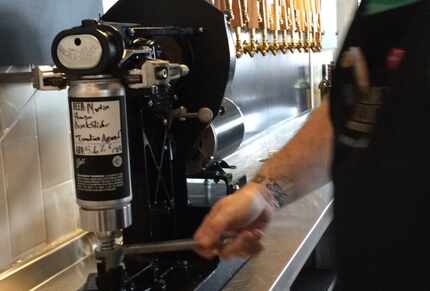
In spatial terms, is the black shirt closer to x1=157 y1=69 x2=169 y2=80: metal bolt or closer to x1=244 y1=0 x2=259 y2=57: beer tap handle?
x1=157 y1=69 x2=169 y2=80: metal bolt

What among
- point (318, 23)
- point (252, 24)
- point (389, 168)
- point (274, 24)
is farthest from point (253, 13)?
point (389, 168)

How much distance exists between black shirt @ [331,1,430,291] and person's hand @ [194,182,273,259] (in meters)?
0.15

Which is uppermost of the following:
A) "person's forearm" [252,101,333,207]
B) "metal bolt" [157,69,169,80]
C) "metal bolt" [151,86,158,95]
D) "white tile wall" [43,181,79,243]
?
"metal bolt" [157,69,169,80]

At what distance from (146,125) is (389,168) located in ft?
1.38

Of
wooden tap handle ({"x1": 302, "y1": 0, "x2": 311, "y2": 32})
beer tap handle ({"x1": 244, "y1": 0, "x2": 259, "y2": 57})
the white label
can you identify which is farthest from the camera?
wooden tap handle ({"x1": 302, "y1": 0, "x2": 311, "y2": 32})

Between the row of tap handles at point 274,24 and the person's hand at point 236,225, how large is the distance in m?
0.80

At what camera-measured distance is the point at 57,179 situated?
1120 millimetres

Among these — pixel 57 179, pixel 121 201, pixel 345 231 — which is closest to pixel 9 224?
pixel 57 179

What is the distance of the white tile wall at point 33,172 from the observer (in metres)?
0.99

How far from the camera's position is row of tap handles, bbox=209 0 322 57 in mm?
1954

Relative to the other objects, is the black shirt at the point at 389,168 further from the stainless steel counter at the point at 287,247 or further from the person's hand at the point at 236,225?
the stainless steel counter at the point at 287,247

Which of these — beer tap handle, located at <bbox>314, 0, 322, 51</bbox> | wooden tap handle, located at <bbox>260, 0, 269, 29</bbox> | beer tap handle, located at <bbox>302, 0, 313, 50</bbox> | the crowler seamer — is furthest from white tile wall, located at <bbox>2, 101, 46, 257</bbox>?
beer tap handle, located at <bbox>314, 0, 322, 51</bbox>

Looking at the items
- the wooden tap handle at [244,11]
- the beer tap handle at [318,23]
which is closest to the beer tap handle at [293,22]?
the beer tap handle at [318,23]

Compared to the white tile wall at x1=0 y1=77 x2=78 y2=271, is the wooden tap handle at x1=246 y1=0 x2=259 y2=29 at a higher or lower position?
higher
